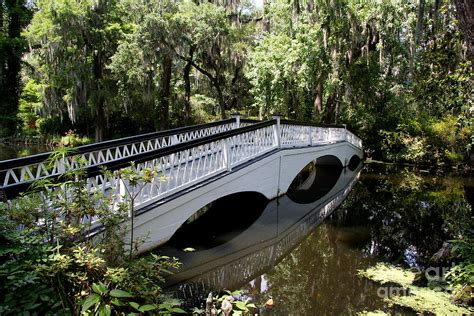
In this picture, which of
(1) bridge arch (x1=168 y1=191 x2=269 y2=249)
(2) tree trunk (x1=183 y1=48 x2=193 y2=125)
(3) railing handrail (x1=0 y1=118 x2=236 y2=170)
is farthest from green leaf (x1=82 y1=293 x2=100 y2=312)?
(2) tree trunk (x1=183 y1=48 x2=193 y2=125)

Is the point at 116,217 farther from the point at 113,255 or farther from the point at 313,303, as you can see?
the point at 313,303

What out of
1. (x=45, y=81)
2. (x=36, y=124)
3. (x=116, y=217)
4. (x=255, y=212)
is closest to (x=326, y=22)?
(x=255, y=212)

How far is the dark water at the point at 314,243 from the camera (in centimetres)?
459

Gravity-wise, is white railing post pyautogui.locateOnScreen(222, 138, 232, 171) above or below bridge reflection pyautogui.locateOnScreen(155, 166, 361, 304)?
above

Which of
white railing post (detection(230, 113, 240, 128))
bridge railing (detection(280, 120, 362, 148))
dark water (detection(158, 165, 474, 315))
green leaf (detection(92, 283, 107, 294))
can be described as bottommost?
dark water (detection(158, 165, 474, 315))

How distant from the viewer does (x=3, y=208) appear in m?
2.84

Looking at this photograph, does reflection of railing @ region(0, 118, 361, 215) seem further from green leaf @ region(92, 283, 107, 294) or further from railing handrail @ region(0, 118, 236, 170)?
green leaf @ region(92, 283, 107, 294)

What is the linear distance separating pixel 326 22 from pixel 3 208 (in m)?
14.3

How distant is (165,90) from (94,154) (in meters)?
12.2

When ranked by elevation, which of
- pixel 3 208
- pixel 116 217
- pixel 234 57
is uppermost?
pixel 234 57

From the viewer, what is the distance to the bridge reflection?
15.8 feet

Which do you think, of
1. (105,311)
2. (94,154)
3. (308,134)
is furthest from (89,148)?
(308,134)

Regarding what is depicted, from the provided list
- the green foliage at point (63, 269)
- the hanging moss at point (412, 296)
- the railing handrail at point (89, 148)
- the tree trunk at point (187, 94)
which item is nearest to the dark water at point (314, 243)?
the hanging moss at point (412, 296)

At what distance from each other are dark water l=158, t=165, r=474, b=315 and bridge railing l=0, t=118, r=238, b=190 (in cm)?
209
